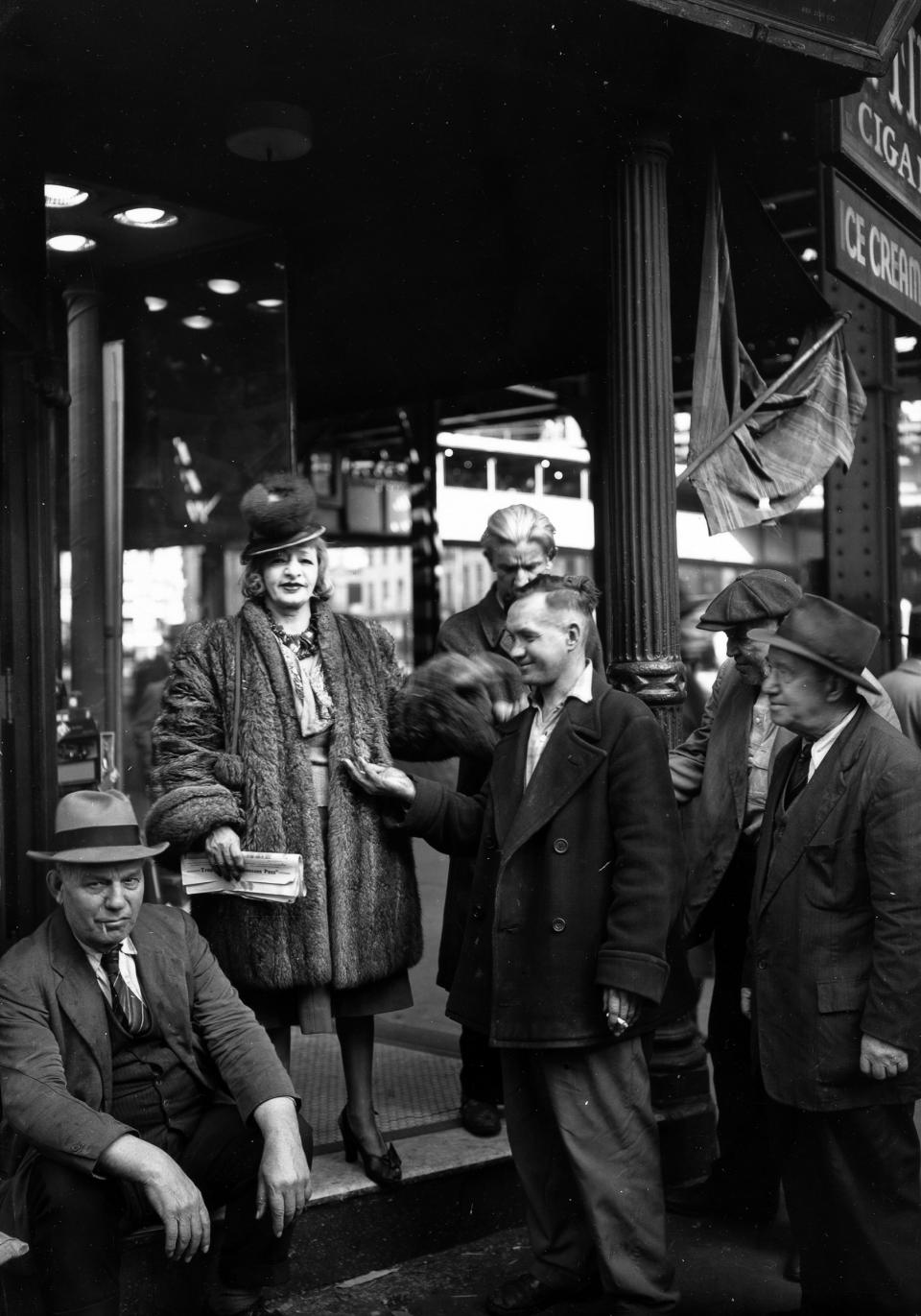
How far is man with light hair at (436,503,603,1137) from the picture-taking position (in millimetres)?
4562

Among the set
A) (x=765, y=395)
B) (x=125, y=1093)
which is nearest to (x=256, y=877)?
(x=125, y=1093)

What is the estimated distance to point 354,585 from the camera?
18.3 metres

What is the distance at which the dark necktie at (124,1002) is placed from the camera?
3.53m

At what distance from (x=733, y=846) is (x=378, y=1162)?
142 cm

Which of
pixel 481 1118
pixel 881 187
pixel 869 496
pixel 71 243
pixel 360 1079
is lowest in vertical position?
pixel 481 1118

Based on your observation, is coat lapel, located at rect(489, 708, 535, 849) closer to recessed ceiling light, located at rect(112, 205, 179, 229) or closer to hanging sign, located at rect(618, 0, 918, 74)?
hanging sign, located at rect(618, 0, 918, 74)

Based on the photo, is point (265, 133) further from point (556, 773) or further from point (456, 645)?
point (556, 773)

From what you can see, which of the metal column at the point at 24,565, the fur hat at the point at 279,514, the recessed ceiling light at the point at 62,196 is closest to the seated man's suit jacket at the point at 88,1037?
the fur hat at the point at 279,514

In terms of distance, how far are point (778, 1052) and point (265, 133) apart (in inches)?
145

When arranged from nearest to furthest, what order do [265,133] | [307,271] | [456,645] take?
[456,645] → [265,133] → [307,271]

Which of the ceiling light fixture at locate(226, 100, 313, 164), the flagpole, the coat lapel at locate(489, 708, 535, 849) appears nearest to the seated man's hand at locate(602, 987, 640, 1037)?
the coat lapel at locate(489, 708, 535, 849)

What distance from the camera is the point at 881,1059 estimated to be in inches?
133

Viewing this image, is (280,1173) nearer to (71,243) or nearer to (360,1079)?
(360,1079)

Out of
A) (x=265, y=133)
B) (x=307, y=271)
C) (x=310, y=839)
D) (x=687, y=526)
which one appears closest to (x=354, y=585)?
(x=687, y=526)
